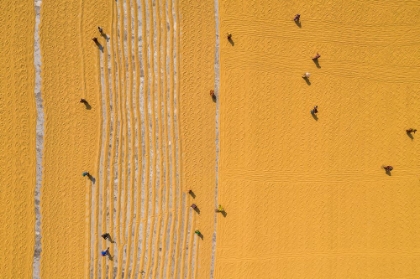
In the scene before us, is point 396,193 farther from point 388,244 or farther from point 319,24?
point 319,24

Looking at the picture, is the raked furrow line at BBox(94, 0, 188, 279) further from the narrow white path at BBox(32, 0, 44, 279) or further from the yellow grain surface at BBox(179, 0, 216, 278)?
the narrow white path at BBox(32, 0, 44, 279)

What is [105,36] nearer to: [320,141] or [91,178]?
[91,178]

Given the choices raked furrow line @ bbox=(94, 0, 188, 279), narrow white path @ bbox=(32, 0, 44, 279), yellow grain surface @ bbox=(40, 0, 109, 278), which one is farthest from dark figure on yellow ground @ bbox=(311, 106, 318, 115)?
narrow white path @ bbox=(32, 0, 44, 279)

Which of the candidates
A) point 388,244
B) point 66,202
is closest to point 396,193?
point 388,244

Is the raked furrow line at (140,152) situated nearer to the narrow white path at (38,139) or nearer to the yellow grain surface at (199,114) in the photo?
the yellow grain surface at (199,114)

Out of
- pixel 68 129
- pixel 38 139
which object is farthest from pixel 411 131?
pixel 38 139

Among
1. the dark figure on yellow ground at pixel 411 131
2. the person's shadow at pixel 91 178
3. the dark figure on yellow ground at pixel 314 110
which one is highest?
the dark figure on yellow ground at pixel 314 110

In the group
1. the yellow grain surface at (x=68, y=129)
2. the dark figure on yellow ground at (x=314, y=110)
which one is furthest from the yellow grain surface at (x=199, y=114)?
the dark figure on yellow ground at (x=314, y=110)
